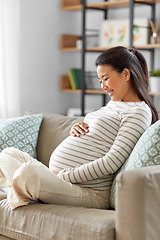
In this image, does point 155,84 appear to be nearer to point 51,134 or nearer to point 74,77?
point 74,77

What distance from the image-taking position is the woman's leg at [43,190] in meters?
1.50

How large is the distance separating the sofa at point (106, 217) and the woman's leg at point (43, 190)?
39 mm

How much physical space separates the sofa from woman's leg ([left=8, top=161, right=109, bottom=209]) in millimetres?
39

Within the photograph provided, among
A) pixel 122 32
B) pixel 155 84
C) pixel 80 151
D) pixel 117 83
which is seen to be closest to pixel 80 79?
pixel 122 32

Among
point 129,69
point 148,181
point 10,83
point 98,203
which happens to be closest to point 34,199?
point 98,203

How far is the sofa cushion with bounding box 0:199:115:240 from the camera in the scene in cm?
133

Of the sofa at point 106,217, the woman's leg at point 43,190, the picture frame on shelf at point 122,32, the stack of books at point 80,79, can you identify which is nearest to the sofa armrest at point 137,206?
the sofa at point 106,217

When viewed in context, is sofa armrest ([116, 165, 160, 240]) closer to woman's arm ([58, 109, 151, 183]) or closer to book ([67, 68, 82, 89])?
woman's arm ([58, 109, 151, 183])

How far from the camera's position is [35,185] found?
4.94ft

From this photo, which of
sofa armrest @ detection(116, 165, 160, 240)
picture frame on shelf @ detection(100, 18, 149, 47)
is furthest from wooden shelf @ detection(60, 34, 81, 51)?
sofa armrest @ detection(116, 165, 160, 240)

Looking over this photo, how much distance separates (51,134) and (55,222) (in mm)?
855

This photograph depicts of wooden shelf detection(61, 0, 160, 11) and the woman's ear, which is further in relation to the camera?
wooden shelf detection(61, 0, 160, 11)

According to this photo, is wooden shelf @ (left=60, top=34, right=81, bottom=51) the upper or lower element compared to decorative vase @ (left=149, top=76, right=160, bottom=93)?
upper

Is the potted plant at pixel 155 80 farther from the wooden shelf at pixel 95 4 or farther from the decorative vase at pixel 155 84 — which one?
the wooden shelf at pixel 95 4
